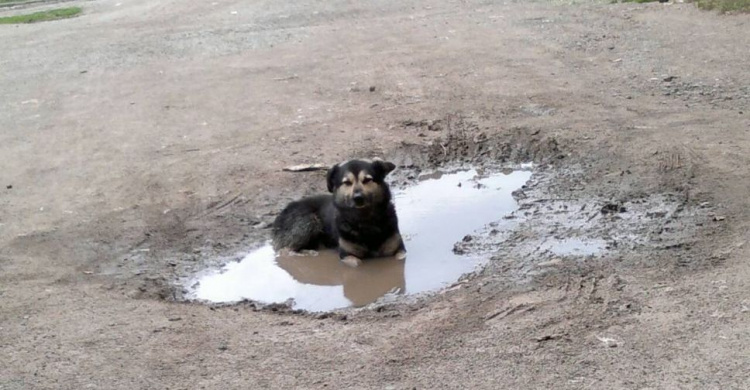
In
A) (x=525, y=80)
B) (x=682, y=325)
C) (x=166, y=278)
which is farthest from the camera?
(x=525, y=80)

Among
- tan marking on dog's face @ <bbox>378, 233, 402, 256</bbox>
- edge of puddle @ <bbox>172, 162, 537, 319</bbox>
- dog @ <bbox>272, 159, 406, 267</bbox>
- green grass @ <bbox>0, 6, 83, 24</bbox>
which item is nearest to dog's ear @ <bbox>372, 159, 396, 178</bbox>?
dog @ <bbox>272, 159, 406, 267</bbox>

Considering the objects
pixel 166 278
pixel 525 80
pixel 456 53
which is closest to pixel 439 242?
pixel 166 278

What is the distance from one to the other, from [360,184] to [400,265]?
2.27 ft

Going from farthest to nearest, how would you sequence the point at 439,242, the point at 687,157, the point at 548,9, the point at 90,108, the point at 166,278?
the point at 548,9 → the point at 90,108 → the point at 687,157 → the point at 439,242 → the point at 166,278

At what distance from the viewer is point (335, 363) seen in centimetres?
524

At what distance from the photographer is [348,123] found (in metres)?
10.3

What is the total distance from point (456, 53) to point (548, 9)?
140 inches

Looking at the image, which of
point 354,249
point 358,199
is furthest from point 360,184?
point 354,249

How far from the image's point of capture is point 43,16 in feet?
71.4

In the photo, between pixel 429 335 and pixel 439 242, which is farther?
pixel 439 242

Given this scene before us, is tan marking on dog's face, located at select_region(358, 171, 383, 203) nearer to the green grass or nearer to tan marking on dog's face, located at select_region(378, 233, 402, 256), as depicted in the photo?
tan marking on dog's face, located at select_region(378, 233, 402, 256)

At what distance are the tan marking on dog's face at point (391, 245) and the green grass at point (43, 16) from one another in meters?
16.2

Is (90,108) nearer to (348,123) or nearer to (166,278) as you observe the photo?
(348,123)

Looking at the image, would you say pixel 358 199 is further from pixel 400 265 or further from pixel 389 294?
pixel 389 294
